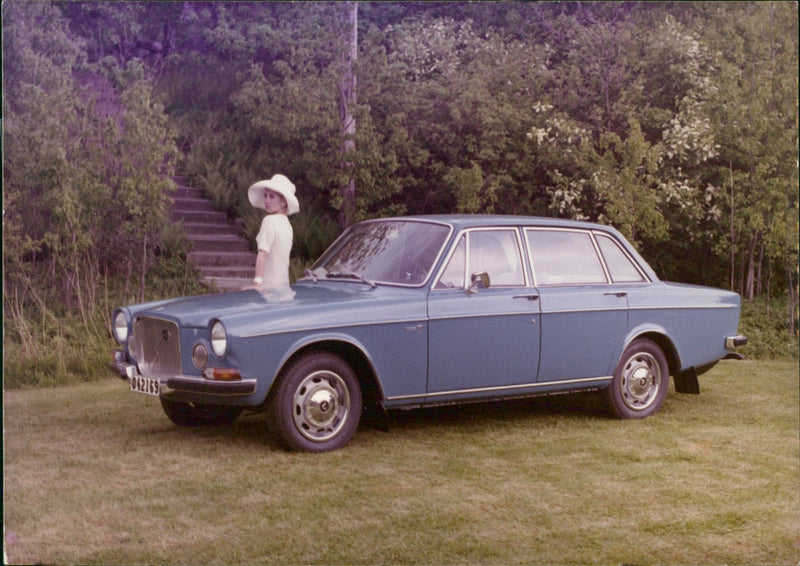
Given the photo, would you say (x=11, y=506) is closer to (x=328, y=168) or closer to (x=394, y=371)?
(x=394, y=371)

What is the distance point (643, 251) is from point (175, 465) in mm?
9156

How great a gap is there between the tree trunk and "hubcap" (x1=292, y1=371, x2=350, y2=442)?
330 inches

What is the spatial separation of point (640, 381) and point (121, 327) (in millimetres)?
4030

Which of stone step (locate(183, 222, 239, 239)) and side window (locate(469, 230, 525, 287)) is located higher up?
stone step (locate(183, 222, 239, 239))

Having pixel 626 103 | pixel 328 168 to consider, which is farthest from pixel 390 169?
pixel 626 103

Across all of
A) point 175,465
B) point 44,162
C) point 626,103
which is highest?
point 626,103

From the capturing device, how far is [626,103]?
13773 mm

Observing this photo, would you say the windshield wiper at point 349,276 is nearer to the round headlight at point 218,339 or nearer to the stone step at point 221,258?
the round headlight at point 218,339

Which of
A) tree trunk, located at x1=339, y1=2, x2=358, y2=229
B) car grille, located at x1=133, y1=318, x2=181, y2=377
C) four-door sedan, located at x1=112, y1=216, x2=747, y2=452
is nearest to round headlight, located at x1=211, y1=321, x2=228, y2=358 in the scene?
four-door sedan, located at x1=112, y1=216, x2=747, y2=452

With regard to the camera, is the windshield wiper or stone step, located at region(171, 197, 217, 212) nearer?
the windshield wiper

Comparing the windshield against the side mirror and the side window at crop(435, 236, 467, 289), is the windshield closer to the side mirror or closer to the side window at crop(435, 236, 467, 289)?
the side window at crop(435, 236, 467, 289)

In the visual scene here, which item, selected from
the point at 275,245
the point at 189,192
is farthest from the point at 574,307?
the point at 189,192

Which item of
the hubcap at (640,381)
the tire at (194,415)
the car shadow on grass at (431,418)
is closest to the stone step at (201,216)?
the car shadow on grass at (431,418)

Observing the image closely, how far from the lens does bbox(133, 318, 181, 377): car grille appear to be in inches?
242
